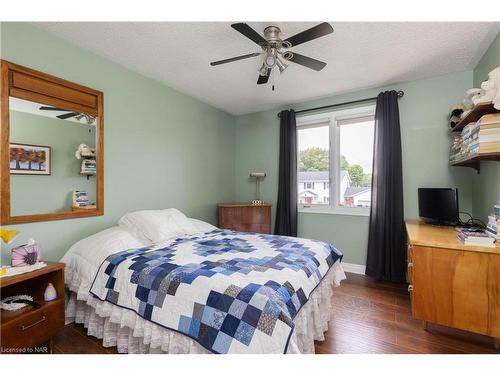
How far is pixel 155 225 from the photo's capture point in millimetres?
2301

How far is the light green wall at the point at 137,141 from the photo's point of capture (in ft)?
6.48

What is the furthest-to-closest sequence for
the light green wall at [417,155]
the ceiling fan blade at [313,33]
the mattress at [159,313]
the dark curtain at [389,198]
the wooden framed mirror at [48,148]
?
the dark curtain at [389,198] < the light green wall at [417,155] < the wooden framed mirror at [48,148] < the ceiling fan blade at [313,33] < the mattress at [159,313]

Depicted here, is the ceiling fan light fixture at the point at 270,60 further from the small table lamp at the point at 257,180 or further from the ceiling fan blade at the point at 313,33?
the small table lamp at the point at 257,180

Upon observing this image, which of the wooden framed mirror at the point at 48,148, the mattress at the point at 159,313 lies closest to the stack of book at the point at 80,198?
the wooden framed mirror at the point at 48,148

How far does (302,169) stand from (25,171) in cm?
327

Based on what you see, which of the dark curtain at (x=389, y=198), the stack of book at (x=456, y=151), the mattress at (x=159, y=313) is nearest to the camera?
the mattress at (x=159, y=313)

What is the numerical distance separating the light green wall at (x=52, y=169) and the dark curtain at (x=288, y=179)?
2.52m

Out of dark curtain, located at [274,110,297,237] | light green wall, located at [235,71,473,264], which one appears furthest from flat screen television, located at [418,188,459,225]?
dark curtain, located at [274,110,297,237]

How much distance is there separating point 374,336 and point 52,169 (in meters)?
3.03

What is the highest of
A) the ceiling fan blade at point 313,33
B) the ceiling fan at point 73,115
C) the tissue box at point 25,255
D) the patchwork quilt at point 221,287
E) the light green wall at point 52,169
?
the ceiling fan blade at point 313,33

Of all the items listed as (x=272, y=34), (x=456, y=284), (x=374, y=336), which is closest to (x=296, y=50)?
(x=272, y=34)

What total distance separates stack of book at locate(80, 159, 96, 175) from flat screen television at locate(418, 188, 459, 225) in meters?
3.59

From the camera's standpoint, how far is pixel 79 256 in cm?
193

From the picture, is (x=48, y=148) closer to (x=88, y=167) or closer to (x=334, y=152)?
(x=88, y=167)
